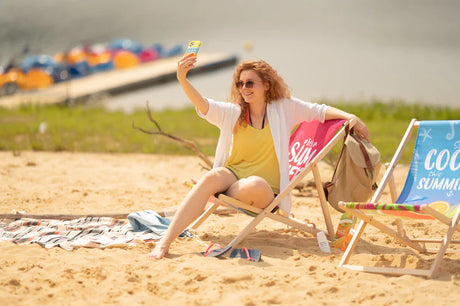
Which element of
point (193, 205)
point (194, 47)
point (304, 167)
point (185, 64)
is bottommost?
point (193, 205)

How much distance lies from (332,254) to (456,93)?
11249 millimetres

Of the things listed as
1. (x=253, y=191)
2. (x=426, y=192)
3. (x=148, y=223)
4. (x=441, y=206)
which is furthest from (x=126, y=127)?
(x=441, y=206)

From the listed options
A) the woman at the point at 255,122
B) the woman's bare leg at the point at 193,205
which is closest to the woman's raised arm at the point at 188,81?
the woman at the point at 255,122

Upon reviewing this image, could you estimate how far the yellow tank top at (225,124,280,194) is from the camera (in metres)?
4.17

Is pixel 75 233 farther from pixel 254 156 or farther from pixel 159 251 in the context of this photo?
pixel 254 156

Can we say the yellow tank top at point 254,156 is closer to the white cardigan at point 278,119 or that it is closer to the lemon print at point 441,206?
the white cardigan at point 278,119

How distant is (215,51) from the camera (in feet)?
73.5

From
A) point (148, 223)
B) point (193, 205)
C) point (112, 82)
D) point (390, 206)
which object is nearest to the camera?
point (390, 206)

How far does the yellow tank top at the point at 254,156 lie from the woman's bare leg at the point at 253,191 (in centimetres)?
17

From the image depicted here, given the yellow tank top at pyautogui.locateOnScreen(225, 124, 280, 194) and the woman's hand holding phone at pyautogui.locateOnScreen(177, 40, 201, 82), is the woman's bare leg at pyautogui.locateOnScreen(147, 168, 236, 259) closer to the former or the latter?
the yellow tank top at pyautogui.locateOnScreen(225, 124, 280, 194)

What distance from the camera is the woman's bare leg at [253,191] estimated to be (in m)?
3.91

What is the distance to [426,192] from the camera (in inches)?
154

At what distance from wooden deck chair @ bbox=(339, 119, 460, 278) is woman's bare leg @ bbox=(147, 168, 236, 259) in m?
0.87

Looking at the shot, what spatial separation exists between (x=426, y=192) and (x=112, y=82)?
12.9 metres
